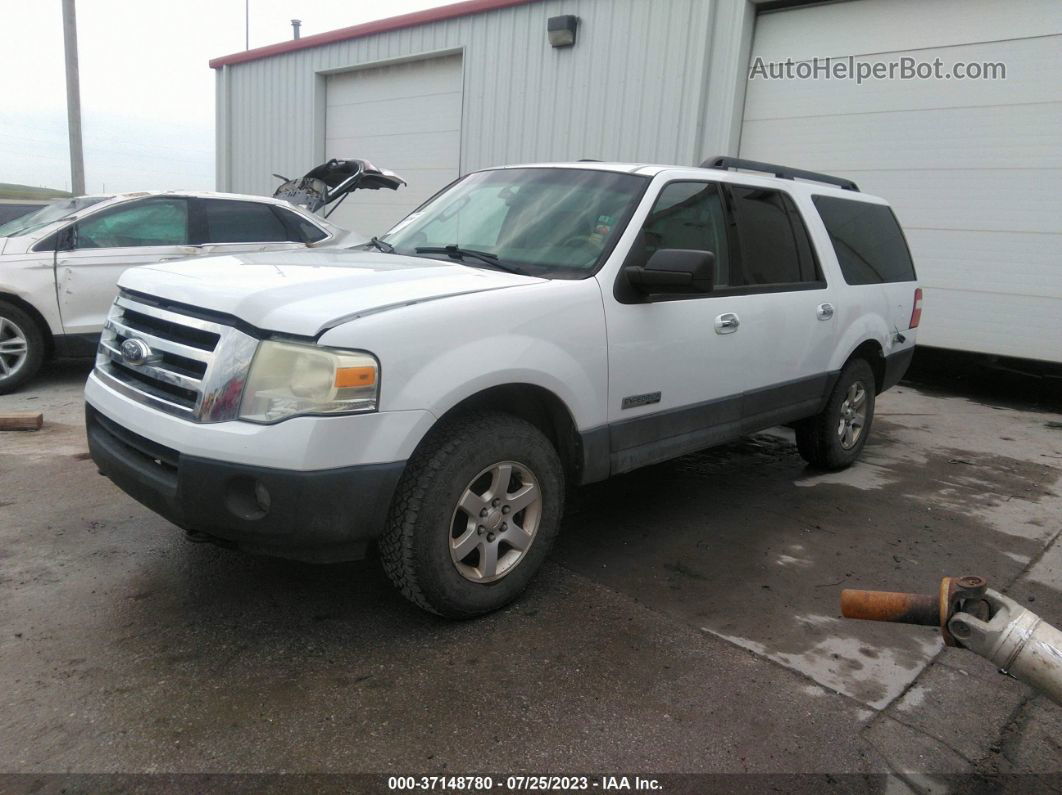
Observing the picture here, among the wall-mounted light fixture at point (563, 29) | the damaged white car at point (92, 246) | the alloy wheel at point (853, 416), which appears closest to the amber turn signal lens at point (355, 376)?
the alloy wheel at point (853, 416)

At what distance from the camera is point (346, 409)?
255 centimetres

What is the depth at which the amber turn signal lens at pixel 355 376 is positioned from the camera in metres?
2.53

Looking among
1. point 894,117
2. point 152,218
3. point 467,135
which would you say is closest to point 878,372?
point 894,117

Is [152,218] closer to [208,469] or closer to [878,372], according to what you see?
[208,469]

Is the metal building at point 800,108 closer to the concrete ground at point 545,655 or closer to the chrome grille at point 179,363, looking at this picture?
the concrete ground at point 545,655

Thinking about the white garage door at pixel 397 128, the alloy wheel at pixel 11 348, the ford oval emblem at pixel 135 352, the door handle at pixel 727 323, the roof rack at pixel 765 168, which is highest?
the white garage door at pixel 397 128

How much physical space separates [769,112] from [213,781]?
8.90 meters

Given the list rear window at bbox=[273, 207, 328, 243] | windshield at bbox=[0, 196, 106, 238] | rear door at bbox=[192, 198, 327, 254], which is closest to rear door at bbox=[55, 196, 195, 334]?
rear door at bbox=[192, 198, 327, 254]

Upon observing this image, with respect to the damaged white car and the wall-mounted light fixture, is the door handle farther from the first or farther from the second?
the wall-mounted light fixture

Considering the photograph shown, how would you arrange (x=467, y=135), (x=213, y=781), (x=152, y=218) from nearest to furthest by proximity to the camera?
(x=213, y=781) → (x=152, y=218) → (x=467, y=135)

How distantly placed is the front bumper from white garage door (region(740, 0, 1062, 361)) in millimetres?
7402

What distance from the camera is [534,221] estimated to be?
12.2 feet

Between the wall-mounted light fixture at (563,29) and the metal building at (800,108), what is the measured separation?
0.13m

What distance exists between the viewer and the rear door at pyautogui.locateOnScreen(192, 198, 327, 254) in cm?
705
